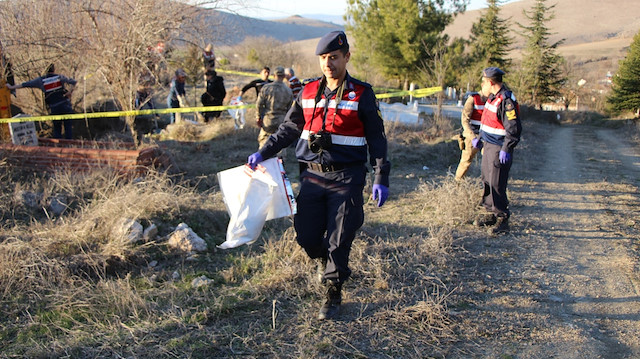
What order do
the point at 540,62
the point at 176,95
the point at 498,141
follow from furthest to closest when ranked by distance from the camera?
the point at 540,62 < the point at 176,95 < the point at 498,141

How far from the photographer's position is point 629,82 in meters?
24.3

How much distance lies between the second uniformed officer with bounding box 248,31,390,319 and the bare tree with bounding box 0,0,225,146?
4838 mm

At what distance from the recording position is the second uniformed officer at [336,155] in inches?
129

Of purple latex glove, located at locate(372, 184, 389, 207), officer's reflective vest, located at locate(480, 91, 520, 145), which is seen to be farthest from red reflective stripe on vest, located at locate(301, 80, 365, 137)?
officer's reflective vest, located at locate(480, 91, 520, 145)

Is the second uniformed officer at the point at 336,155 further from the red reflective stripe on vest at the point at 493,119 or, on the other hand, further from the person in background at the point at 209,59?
the person in background at the point at 209,59

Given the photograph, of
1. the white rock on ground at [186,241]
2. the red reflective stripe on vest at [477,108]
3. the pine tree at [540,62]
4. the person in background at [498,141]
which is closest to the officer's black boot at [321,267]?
the white rock on ground at [186,241]

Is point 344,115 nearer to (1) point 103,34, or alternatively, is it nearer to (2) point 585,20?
(1) point 103,34

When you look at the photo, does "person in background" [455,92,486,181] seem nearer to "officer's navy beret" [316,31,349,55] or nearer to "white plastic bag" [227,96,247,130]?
"officer's navy beret" [316,31,349,55]

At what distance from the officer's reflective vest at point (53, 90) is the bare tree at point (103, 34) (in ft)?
1.70

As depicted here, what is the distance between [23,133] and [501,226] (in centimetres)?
707

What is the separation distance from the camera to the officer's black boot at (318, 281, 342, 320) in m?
3.39

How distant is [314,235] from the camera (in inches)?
137

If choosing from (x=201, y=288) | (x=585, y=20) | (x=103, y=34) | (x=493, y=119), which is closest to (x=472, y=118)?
(x=493, y=119)

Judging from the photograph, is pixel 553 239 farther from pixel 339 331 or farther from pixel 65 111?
pixel 65 111
